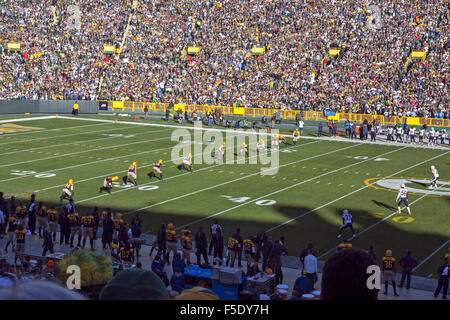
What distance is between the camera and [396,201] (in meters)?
26.0

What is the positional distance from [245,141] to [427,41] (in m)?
20.3

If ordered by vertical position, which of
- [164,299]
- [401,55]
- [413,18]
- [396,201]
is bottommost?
[396,201]

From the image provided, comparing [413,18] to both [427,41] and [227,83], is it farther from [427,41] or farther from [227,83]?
[227,83]

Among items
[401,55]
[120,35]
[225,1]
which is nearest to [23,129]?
[120,35]

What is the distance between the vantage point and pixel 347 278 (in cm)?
237

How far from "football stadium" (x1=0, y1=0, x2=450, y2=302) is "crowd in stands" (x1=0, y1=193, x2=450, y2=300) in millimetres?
14

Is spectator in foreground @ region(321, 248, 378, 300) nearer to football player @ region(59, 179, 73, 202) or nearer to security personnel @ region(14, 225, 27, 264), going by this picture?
security personnel @ region(14, 225, 27, 264)

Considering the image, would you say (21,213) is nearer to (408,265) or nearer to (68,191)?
(68,191)

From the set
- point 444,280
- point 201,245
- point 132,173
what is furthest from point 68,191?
point 444,280

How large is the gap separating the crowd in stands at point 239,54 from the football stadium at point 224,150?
160 millimetres

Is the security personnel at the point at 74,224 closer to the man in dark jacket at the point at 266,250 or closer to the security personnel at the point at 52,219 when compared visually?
the security personnel at the point at 52,219

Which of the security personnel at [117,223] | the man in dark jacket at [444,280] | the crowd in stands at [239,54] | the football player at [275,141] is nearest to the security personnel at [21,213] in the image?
the security personnel at [117,223]

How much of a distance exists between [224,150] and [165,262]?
2038 cm
